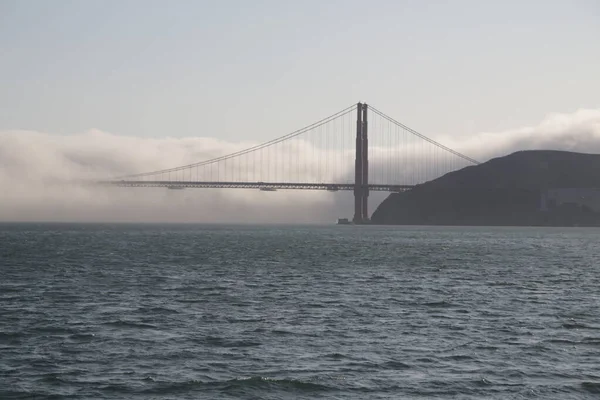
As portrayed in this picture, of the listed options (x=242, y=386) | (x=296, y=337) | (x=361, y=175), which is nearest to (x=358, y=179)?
(x=361, y=175)

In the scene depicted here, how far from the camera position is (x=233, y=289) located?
40.2m

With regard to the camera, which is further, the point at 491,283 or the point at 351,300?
the point at 491,283

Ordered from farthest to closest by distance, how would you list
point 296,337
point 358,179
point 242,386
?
point 358,179, point 296,337, point 242,386

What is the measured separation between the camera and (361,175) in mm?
179250

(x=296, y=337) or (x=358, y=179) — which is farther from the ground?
(x=358, y=179)

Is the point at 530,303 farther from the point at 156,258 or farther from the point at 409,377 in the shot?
the point at 156,258

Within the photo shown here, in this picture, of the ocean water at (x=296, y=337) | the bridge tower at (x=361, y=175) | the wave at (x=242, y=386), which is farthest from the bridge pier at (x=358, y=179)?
the wave at (x=242, y=386)

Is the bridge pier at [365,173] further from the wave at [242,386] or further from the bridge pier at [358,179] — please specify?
the wave at [242,386]

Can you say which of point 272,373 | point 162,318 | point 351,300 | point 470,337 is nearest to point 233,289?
point 351,300

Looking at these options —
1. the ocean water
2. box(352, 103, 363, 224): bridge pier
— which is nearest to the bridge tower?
box(352, 103, 363, 224): bridge pier

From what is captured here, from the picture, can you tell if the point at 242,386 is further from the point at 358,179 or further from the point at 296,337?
the point at 358,179

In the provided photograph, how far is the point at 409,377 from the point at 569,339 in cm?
747

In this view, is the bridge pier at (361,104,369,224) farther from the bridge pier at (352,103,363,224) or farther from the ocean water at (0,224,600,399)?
the ocean water at (0,224,600,399)

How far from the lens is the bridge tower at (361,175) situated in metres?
179
